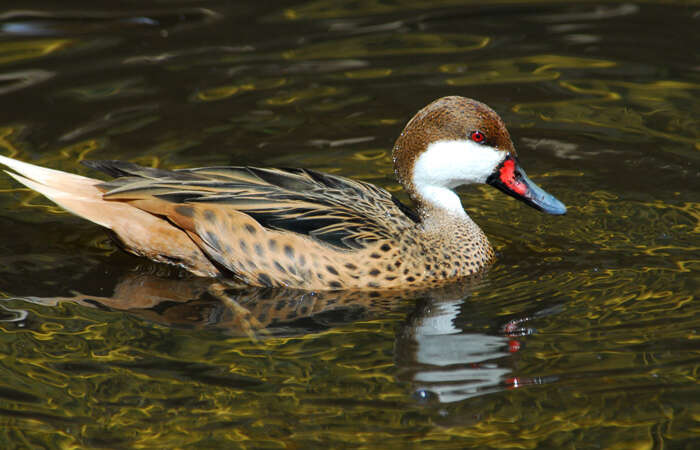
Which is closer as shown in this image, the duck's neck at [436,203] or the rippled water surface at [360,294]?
the rippled water surface at [360,294]

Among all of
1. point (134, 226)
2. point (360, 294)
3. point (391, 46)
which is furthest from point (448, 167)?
point (391, 46)

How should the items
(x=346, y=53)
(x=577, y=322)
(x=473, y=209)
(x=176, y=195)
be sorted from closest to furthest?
(x=577, y=322)
(x=176, y=195)
(x=473, y=209)
(x=346, y=53)

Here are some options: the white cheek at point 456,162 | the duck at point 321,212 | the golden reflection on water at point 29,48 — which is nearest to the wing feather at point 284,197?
the duck at point 321,212

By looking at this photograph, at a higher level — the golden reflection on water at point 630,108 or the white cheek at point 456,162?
the white cheek at point 456,162

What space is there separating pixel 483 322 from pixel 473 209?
6.73ft

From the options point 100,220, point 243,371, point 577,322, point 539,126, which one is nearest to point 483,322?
point 577,322

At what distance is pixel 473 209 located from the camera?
8.45m

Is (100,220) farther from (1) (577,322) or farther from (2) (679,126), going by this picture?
(2) (679,126)

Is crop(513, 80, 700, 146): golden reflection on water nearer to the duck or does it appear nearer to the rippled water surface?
the rippled water surface

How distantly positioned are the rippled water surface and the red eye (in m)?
0.90

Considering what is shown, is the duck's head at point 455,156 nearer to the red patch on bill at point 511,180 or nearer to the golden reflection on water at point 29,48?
the red patch on bill at point 511,180

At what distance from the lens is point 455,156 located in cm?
732

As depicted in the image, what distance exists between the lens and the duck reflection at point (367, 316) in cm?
585

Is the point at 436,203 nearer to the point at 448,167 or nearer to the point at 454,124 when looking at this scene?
the point at 448,167
